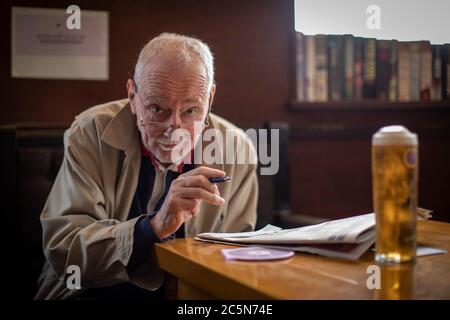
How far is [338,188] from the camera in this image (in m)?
2.30

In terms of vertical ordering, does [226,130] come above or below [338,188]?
above

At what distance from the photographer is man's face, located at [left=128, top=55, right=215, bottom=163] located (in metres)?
1.31

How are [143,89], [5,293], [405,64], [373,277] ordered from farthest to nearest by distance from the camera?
1. [405,64]
2. [5,293]
3. [143,89]
4. [373,277]

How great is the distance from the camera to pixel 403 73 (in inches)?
87.8

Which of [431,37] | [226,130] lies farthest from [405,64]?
[226,130]

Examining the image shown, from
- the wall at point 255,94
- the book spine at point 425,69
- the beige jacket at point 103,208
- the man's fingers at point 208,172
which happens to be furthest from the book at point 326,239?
the book spine at point 425,69

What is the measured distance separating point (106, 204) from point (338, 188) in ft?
4.02

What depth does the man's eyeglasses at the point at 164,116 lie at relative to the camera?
132 cm

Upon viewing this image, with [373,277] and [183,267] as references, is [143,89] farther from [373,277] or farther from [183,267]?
[373,277]

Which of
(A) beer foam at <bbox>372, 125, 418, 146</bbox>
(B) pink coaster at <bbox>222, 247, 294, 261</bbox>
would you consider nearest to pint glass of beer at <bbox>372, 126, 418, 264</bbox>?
(A) beer foam at <bbox>372, 125, 418, 146</bbox>

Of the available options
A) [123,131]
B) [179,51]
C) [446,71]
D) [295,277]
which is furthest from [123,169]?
[446,71]

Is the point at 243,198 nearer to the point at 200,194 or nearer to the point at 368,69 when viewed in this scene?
the point at 200,194
